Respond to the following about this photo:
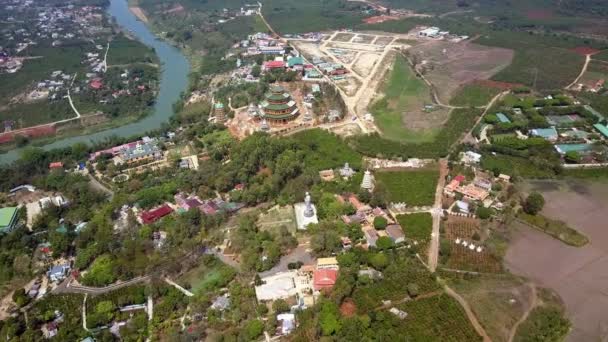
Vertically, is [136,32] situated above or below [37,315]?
below

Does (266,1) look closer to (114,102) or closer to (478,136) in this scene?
(114,102)

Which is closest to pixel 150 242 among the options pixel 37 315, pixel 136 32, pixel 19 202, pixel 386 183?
pixel 37 315

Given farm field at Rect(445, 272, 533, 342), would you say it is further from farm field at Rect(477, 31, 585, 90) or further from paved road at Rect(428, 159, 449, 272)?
farm field at Rect(477, 31, 585, 90)

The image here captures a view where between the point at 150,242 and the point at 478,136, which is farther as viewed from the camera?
the point at 478,136

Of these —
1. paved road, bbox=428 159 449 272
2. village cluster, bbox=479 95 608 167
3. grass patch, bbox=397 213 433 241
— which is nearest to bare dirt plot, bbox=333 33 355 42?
village cluster, bbox=479 95 608 167

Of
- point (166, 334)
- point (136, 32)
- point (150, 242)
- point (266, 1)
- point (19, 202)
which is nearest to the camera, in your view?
point (166, 334)
